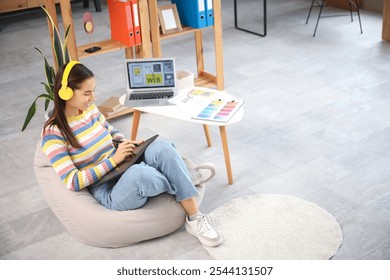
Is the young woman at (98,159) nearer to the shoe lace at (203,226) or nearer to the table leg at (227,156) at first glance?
the shoe lace at (203,226)

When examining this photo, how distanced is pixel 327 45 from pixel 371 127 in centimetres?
177

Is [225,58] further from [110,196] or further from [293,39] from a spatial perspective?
[110,196]

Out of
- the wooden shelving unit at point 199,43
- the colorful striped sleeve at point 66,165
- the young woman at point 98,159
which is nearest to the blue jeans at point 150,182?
the young woman at point 98,159

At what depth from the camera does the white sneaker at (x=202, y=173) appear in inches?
136

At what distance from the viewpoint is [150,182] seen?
3.11 m

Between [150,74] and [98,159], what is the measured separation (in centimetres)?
90

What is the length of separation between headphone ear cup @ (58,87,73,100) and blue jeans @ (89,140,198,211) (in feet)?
1.54

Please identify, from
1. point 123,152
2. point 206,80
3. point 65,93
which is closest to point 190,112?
point 123,152

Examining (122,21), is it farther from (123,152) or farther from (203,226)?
(203,226)

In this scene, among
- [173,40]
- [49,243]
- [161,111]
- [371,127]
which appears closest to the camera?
[49,243]

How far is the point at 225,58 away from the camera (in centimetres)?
579

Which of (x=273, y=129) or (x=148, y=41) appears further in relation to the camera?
(x=148, y=41)

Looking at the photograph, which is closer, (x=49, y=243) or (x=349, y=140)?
(x=49, y=243)

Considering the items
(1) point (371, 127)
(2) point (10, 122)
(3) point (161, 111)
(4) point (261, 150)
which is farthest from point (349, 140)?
(2) point (10, 122)
